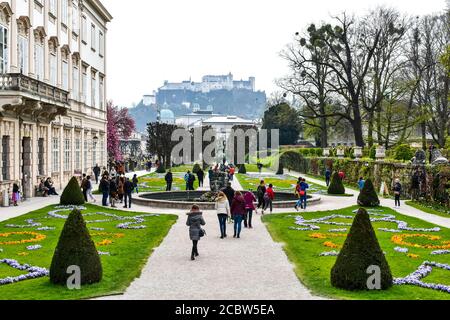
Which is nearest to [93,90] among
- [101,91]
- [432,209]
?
[101,91]

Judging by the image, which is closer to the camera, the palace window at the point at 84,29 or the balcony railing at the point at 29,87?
the balcony railing at the point at 29,87

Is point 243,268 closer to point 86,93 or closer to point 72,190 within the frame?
point 72,190

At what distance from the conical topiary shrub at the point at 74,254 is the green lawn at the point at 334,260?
4.27 metres

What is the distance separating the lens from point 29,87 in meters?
27.6

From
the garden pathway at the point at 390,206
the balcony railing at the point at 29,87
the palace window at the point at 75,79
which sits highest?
the palace window at the point at 75,79

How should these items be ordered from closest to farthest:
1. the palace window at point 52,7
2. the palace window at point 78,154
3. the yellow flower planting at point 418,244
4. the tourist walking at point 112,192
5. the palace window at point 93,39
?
the yellow flower planting at point 418,244 < the tourist walking at point 112,192 < the palace window at point 52,7 < the palace window at point 78,154 < the palace window at point 93,39

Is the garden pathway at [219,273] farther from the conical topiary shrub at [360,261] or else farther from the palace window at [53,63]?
the palace window at [53,63]

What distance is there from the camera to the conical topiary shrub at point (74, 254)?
11.1 meters

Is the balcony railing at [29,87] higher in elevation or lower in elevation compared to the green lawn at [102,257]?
higher

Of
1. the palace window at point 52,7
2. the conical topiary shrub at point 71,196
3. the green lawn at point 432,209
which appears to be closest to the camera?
the green lawn at point 432,209

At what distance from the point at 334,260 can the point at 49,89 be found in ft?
72.1

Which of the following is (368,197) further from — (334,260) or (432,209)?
(334,260)


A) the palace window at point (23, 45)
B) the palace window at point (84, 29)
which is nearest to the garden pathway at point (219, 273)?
the palace window at point (23, 45)

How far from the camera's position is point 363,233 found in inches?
436
